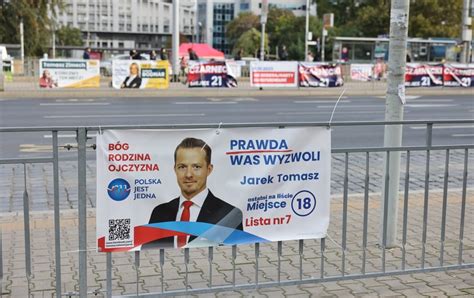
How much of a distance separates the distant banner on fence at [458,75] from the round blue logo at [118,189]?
1166 inches

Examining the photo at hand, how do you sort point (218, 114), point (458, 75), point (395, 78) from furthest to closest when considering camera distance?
point (458, 75), point (218, 114), point (395, 78)

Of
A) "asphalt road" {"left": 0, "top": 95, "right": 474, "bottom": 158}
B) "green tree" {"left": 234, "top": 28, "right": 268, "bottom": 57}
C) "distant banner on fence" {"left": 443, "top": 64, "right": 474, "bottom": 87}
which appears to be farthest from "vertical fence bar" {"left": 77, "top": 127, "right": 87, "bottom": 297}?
"green tree" {"left": 234, "top": 28, "right": 268, "bottom": 57}

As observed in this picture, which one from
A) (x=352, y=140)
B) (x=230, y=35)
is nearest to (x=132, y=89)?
(x=352, y=140)

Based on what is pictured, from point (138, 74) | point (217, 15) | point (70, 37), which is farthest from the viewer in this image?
point (217, 15)

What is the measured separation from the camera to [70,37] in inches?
5221

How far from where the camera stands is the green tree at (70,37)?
127m

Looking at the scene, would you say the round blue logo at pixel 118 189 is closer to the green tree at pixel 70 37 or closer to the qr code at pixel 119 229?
the qr code at pixel 119 229

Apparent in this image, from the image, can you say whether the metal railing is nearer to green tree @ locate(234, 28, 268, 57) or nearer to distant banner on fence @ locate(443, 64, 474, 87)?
distant banner on fence @ locate(443, 64, 474, 87)

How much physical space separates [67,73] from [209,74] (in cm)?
626

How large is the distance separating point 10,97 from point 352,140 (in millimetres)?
16104

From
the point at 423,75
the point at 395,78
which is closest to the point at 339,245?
the point at 395,78

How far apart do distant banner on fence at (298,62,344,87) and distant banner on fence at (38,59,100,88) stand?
9.32 meters

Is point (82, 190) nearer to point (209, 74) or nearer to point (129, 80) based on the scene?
point (129, 80)

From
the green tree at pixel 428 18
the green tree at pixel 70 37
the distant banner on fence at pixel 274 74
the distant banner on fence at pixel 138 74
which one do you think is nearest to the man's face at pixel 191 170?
the distant banner on fence at pixel 138 74
